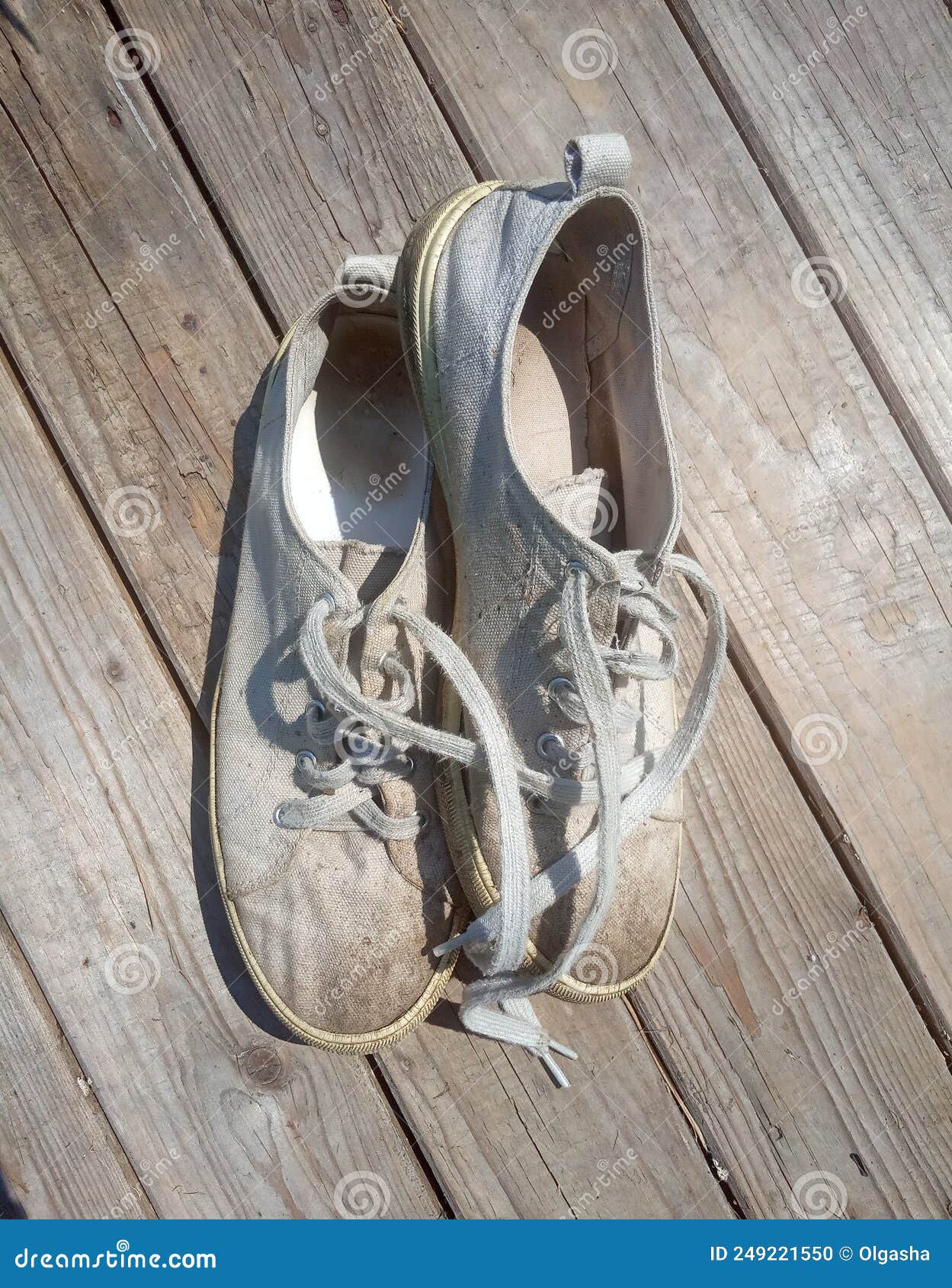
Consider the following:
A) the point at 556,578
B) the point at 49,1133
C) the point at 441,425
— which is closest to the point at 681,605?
the point at 556,578

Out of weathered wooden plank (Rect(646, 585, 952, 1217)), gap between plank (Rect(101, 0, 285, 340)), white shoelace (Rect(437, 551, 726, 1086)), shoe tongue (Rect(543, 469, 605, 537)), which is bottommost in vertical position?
weathered wooden plank (Rect(646, 585, 952, 1217))

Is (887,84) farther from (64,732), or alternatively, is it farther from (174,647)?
(64,732)

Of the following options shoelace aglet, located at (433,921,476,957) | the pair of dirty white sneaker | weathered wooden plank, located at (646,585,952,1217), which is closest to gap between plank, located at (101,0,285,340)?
the pair of dirty white sneaker

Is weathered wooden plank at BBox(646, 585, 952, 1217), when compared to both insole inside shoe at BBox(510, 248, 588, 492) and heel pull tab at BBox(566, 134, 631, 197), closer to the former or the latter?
insole inside shoe at BBox(510, 248, 588, 492)

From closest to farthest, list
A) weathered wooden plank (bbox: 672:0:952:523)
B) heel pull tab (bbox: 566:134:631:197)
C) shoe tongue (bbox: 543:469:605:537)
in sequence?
heel pull tab (bbox: 566:134:631:197)
shoe tongue (bbox: 543:469:605:537)
weathered wooden plank (bbox: 672:0:952:523)

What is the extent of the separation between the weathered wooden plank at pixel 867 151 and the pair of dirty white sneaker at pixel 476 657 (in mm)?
435

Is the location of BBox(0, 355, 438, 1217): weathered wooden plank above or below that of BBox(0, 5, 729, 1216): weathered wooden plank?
below

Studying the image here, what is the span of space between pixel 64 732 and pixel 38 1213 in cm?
63

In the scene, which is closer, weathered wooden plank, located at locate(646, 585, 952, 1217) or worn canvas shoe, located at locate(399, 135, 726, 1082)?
worn canvas shoe, located at locate(399, 135, 726, 1082)

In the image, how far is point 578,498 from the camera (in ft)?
3.60

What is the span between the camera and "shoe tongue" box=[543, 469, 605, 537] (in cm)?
108

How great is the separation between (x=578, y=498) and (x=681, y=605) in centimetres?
26

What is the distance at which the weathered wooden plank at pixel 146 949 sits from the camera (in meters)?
1.18

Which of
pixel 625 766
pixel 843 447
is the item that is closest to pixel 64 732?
pixel 625 766
